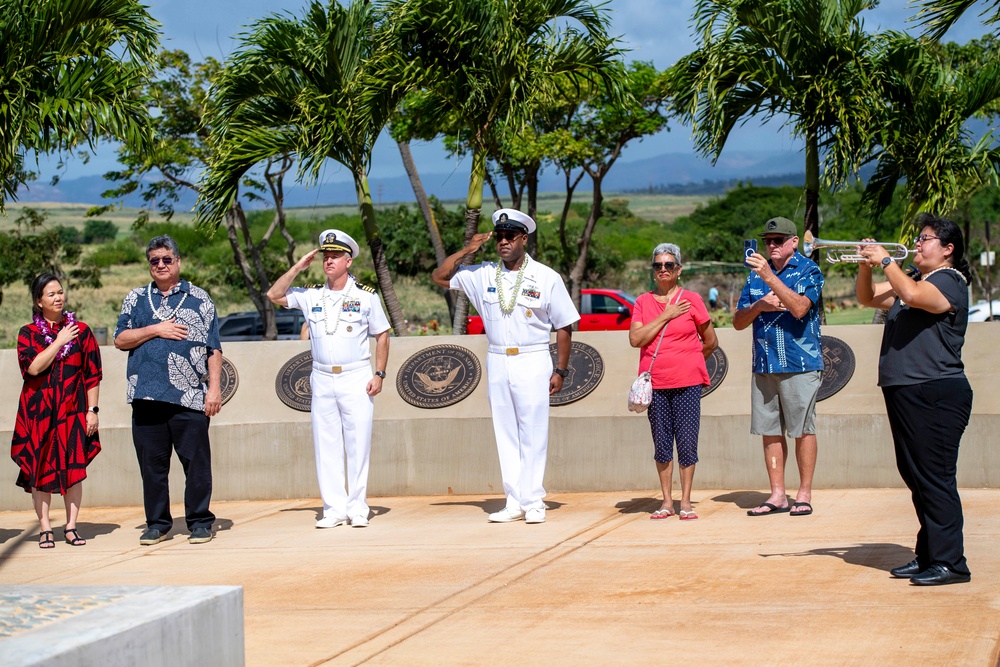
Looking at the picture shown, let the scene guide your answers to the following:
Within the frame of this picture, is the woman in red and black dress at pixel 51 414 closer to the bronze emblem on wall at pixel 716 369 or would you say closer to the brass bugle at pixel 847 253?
the bronze emblem on wall at pixel 716 369

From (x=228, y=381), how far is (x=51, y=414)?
6.62 feet

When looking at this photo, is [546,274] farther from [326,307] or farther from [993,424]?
[993,424]

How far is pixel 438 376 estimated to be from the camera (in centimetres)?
977

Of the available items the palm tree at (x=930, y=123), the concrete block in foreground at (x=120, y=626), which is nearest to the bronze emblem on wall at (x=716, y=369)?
the palm tree at (x=930, y=123)

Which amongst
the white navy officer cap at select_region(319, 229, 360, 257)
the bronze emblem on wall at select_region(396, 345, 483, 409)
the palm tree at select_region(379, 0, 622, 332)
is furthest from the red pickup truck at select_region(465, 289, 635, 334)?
the white navy officer cap at select_region(319, 229, 360, 257)

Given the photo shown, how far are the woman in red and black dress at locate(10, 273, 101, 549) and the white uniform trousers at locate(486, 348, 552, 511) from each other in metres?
A: 2.64

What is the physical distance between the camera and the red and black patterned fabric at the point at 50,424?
799 cm

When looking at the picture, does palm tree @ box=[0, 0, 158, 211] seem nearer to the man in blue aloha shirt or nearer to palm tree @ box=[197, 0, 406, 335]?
palm tree @ box=[197, 0, 406, 335]

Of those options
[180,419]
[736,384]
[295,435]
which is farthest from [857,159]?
[180,419]

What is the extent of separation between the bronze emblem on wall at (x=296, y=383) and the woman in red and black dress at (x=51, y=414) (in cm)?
191

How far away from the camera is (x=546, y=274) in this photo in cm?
816

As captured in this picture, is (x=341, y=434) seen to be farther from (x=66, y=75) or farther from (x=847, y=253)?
(x=66, y=75)

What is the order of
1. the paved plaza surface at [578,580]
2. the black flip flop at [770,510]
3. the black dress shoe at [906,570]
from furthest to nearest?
the black flip flop at [770,510], the black dress shoe at [906,570], the paved plaza surface at [578,580]

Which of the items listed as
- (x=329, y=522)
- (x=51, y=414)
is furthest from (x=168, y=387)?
(x=329, y=522)
